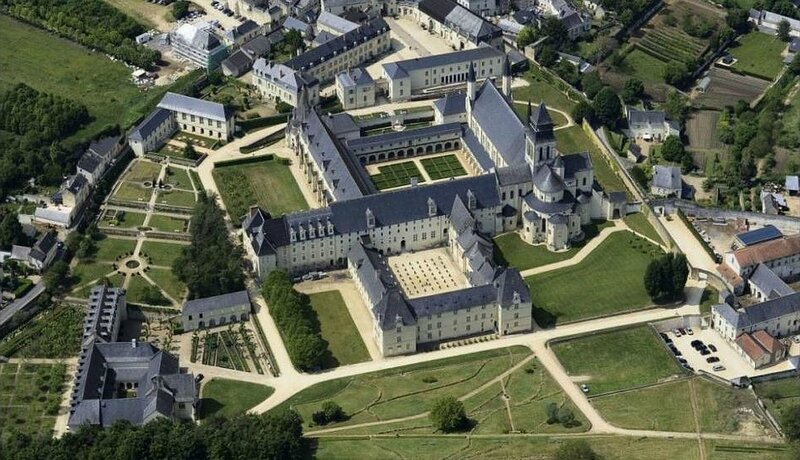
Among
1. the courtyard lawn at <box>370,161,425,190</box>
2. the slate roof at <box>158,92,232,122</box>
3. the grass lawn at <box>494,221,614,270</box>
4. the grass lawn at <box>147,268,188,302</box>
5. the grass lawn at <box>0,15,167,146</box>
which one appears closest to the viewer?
the grass lawn at <box>147,268,188,302</box>

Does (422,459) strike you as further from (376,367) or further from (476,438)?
(376,367)

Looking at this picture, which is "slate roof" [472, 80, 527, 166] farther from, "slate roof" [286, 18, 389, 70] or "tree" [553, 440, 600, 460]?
"tree" [553, 440, 600, 460]

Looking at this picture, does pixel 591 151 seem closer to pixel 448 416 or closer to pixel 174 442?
pixel 448 416

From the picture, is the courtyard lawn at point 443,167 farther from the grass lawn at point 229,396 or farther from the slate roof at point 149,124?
the grass lawn at point 229,396

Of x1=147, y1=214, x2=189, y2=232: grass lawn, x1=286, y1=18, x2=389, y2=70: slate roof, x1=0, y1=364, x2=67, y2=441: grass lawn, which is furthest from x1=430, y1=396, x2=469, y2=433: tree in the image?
x1=286, y1=18, x2=389, y2=70: slate roof

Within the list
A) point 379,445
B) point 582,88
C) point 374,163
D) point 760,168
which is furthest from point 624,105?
point 379,445

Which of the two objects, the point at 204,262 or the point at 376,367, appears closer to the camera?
the point at 376,367
